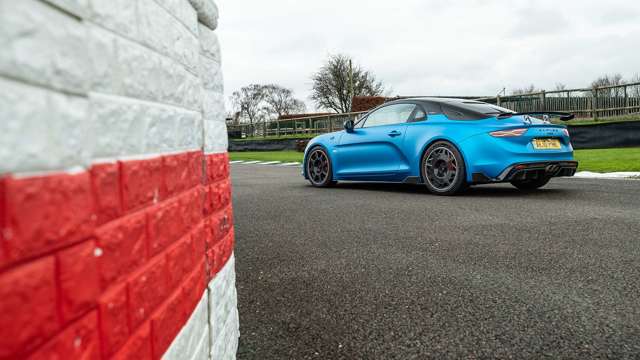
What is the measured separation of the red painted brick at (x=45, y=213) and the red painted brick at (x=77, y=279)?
20mm

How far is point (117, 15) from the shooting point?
0.76 m

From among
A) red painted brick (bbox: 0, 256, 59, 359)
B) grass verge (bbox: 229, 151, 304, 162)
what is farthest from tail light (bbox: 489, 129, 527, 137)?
grass verge (bbox: 229, 151, 304, 162)

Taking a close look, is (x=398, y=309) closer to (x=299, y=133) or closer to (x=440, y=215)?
(x=440, y=215)

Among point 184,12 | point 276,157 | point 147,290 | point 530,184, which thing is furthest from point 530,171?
point 276,157

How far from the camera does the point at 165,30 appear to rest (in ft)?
3.33

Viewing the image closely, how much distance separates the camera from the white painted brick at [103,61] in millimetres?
678

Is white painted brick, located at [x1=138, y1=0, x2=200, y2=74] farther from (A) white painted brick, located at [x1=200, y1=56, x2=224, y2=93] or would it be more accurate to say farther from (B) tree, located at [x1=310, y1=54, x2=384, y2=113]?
(B) tree, located at [x1=310, y1=54, x2=384, y2=113]

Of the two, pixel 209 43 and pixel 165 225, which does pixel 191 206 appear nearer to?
pixel 165 225

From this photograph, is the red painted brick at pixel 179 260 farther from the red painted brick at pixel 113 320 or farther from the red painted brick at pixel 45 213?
the red painted brick at pixel 45 213

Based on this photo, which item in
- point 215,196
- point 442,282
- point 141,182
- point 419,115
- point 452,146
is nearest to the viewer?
point 141,182

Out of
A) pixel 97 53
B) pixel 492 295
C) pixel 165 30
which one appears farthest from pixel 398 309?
pixel 97 53

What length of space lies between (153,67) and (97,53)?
24cm

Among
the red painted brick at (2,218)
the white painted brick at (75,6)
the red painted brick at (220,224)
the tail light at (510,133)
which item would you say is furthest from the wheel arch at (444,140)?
→ the red painted brick at (2,218)

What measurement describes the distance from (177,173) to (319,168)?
6574mm
